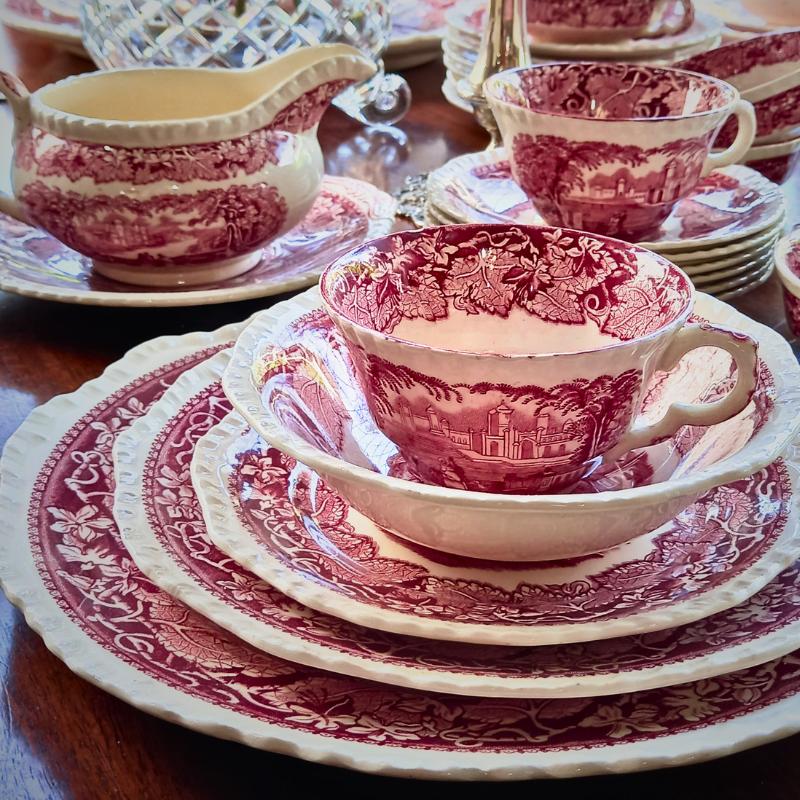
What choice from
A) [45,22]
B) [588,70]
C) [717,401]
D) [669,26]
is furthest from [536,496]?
[45,22]

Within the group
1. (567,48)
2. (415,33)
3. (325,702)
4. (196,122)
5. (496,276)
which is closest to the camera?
(325,702)

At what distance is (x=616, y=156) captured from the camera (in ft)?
2.45

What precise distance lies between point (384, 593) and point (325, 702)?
54 millimetres

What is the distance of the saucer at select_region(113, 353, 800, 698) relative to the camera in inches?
14.6

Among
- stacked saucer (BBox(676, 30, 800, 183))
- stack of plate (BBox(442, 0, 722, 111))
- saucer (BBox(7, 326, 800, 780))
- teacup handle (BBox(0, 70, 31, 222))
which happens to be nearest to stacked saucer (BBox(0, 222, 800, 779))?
saucer (BBox(7, 326, 800, 780))

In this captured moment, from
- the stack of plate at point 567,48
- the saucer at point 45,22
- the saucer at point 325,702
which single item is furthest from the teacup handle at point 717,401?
the saucer at point 45,22

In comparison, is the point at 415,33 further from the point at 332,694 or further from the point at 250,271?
the point at 332,694

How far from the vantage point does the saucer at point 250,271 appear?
0.71 meters

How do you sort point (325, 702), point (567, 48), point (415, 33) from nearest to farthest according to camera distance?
1. point (325, 702)
2. point (567, 48)
3. point (415, 33)

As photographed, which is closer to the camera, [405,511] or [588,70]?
[405,511]

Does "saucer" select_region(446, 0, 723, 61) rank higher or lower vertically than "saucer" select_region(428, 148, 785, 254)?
lower

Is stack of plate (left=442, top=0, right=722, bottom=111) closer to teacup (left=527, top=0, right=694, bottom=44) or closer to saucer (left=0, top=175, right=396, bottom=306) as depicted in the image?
teacup (left=527, top=0, right=694, bottom=44)

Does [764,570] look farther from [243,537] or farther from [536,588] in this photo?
[243,537]

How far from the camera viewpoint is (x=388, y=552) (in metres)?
0.46
